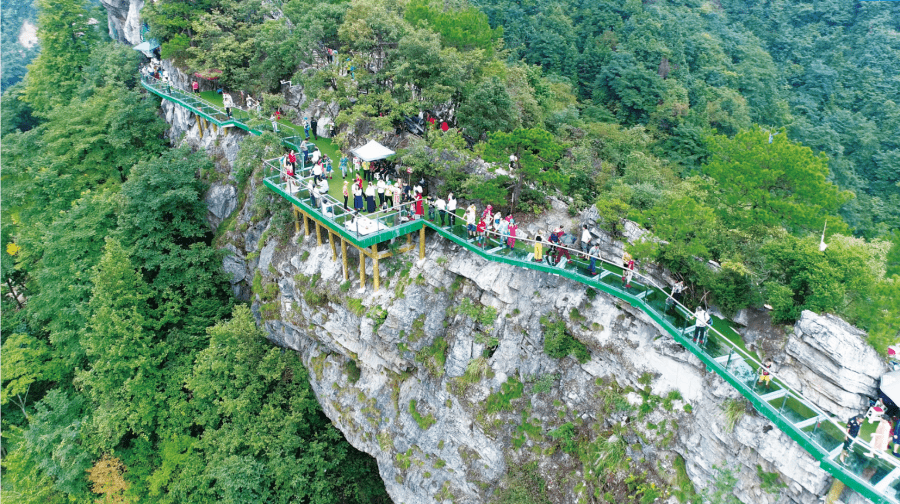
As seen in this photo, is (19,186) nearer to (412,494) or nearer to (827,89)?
(412,494)

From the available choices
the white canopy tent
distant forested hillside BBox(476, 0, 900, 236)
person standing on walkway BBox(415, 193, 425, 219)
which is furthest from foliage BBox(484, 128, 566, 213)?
distant forested hillside BBox(476, 0, 900, 236)

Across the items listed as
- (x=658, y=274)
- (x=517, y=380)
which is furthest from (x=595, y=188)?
(x=517, y=380)

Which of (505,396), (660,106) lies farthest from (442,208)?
(660,106)

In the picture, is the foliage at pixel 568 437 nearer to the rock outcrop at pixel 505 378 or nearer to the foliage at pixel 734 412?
the rock outcrop at pixel 505 378

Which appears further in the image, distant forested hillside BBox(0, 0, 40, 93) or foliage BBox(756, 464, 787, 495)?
distant forested hillside BBox(0, 0, 40, 93)

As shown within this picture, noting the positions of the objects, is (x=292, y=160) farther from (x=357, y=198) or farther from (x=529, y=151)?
(x=529, y=151)

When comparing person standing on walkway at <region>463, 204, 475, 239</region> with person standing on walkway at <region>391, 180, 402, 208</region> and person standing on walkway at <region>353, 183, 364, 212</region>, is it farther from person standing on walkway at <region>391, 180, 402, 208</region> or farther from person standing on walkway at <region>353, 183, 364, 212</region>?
person standing on walkway at <region>353, 183, 364, 212</region>
